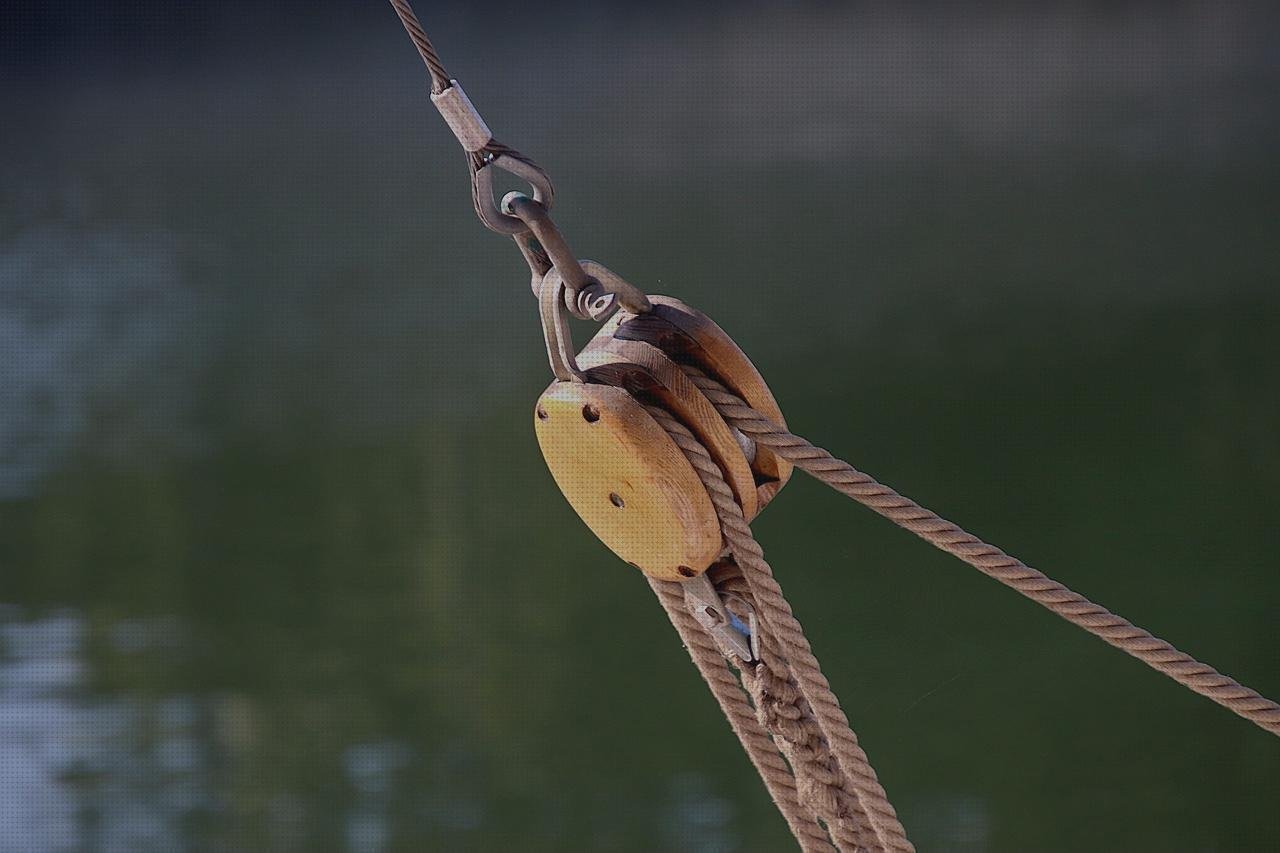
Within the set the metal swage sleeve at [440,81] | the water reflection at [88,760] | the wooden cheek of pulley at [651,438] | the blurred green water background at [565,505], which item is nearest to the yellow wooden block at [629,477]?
the wooden cheek of pulley at [651,438]

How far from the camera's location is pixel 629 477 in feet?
2.41

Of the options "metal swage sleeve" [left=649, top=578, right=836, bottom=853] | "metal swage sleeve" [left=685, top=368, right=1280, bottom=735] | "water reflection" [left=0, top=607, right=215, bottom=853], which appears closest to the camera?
"metal swage sleeve" [left=685, top=368, right=1280, bottom=735]

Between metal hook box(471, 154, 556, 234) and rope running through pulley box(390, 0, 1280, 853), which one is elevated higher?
metal hook box(471, 154, 556, 234)

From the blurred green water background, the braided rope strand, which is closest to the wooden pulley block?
the braided rope strand

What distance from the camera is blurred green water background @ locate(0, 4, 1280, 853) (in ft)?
8.18

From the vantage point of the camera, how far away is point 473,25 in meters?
8.29

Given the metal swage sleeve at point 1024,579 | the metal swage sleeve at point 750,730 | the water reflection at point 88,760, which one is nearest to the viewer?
the metal swage sleeve at point 1024,579

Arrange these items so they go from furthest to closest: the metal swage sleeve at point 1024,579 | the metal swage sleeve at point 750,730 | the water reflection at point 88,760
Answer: the water reflection at point 88,760 < the metal swage sleeve at point 750,730 < the metal swage sleeve at point 1024,579

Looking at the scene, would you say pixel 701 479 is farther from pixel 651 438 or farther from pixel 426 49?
pixel 426 49

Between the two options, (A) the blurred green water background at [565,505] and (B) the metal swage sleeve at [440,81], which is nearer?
(B) the metal swage sleeve at [440,81]

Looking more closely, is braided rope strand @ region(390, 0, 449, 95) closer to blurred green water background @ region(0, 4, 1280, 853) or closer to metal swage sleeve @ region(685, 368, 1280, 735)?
metal swage sleeve @ region(685, 368, 1280, 735)

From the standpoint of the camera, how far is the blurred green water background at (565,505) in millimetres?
2494

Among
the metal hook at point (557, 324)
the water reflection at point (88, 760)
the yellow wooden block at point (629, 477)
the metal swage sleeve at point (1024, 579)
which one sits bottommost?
the metal swage sleeve at point (1024, 579)

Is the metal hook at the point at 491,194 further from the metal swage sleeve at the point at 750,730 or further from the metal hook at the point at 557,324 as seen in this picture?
the metal swage sleeve at the point at 750,730
